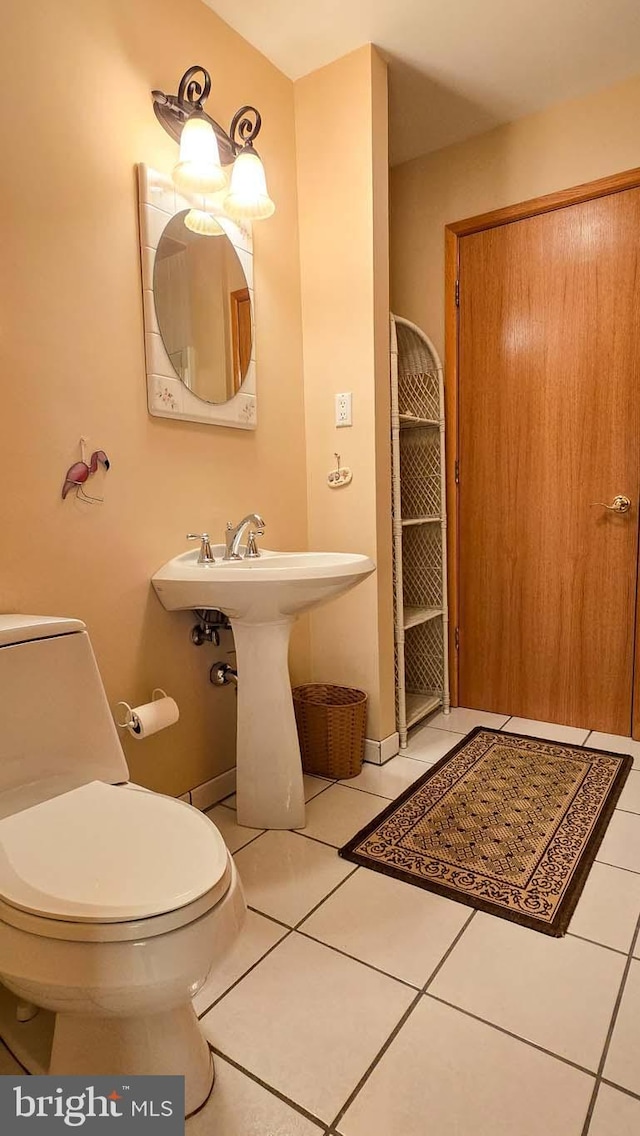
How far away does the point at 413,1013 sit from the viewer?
1143 mm

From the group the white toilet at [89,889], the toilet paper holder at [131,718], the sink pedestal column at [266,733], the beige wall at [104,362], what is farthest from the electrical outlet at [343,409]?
the white toilet at [89,889]

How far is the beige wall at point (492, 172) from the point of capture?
221cm

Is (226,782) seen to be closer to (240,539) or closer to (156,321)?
(240,539)

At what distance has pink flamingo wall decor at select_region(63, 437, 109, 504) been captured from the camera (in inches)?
57.5

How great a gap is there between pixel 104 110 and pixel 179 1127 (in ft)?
6.87

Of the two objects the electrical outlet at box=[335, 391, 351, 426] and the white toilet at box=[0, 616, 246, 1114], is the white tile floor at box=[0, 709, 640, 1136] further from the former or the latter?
the electrical outlet at box=[335, 391, 351, 426]

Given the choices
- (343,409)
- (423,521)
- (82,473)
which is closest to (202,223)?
(343,409)

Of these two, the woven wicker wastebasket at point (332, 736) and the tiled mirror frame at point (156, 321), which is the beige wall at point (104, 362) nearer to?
the tiled mirror frame at point (156, 321)

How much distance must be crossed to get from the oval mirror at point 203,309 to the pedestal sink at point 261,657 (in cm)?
53

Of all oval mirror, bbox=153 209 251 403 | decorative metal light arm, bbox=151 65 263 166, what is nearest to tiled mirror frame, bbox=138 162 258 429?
oval mirror, bbox=153 209 251 403

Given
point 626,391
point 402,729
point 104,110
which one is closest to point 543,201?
point 626,391

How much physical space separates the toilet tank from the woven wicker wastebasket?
0.91 metres

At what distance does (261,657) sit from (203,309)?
105 cm

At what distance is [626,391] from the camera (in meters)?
2.25
